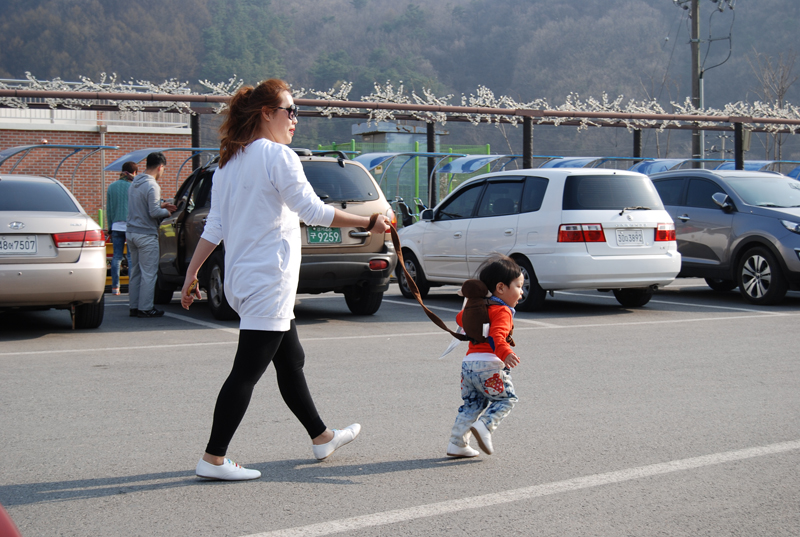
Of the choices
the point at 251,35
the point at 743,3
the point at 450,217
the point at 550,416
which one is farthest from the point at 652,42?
the point at 550,416

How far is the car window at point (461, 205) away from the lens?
11641 millimetres

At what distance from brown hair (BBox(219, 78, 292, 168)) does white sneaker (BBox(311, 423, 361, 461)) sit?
57.3 inches

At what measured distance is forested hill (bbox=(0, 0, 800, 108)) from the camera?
282 feet

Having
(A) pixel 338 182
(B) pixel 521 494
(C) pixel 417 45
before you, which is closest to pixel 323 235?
(A) pixel 338 182

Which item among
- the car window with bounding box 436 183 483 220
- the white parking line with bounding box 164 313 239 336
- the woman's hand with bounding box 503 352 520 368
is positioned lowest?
the white parking line with bounding box 164 313 239 336

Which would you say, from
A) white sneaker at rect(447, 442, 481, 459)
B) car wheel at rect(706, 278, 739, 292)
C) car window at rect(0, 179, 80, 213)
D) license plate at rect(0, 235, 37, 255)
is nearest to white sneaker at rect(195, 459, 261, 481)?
white sneaker at rect(447, 442, 481, 459)

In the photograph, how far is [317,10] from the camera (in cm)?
11594

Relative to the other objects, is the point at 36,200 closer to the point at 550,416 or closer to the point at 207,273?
the point at 207,273

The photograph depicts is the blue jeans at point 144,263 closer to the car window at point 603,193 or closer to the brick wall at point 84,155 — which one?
the car window at point 603,193

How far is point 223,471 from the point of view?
4000 millimetres

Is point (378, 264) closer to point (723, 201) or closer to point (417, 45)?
point (723, 201)

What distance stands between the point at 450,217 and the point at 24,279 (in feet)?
18.8

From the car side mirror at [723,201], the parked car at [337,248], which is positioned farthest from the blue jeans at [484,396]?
the car side mirror at [723,201]

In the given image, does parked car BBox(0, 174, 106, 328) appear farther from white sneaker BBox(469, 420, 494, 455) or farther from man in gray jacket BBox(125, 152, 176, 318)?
white sneaker BBox(469, 420, 494, 455)
